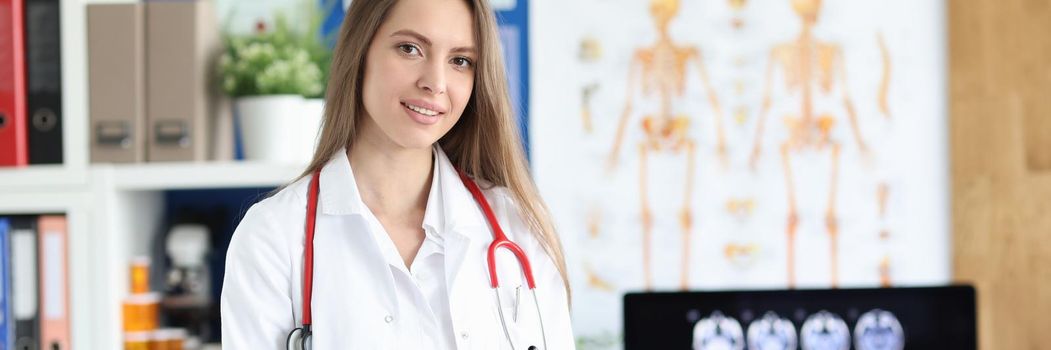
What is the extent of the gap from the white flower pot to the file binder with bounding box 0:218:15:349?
0.45 meters

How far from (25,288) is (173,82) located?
46 centimetres

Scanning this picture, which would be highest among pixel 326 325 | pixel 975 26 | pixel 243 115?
pixel 975 26

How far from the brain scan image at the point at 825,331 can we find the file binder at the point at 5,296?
4.68 feet

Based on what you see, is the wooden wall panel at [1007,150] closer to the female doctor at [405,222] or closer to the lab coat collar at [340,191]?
the female doctor at [405,222]

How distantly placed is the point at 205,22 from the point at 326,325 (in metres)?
0.97

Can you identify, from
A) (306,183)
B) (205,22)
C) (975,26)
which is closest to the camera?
(306,183)

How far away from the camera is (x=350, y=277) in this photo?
4.18ft

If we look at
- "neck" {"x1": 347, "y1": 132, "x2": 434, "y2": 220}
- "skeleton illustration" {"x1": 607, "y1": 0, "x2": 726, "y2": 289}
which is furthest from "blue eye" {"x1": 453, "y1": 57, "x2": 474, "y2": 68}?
"skeleton illustration" {"x1": 607, "y1": 0, "x2": 726, "y2": 289}

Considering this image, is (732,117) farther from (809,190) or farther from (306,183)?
(306,183)

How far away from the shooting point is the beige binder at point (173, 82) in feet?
6.45

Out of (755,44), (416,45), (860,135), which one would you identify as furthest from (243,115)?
(860,135)

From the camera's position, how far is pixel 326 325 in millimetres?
1236

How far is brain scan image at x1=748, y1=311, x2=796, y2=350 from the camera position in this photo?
1.96 metres

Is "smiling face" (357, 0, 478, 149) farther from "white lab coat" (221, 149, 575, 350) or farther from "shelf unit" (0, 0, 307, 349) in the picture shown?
"shelf unit" (0, 0, 307, 349)
